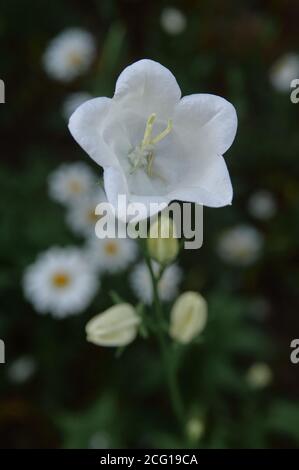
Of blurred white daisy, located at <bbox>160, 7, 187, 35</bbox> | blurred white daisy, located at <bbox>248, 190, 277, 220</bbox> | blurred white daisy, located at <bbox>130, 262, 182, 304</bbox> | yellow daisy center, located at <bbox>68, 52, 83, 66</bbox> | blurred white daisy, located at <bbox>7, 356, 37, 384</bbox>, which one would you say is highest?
blurred white daisy, located at <bbox>160, 7, 187, 35</bbox>

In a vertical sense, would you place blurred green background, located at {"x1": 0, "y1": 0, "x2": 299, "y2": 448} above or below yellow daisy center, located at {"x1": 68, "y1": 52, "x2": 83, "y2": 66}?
below

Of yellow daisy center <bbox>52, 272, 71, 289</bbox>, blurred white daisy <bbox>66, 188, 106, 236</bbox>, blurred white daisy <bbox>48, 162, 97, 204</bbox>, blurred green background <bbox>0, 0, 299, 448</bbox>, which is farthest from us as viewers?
blurred white daisy <bbox>48, 162, 97, 204</bbox>

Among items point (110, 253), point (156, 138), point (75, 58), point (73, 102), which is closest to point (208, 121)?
point (156, 138)

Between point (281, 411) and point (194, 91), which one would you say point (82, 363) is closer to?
point (281, 411)

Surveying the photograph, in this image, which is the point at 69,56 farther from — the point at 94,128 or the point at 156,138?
the point at 94,128

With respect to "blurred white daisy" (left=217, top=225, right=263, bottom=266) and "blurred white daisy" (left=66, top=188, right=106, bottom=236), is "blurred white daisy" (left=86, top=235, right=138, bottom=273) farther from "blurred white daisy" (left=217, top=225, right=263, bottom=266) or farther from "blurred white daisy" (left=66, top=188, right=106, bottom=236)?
"blurred white daisy" (left=217, top=225, right=263, bottom=266)

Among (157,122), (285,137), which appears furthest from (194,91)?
(157,122)

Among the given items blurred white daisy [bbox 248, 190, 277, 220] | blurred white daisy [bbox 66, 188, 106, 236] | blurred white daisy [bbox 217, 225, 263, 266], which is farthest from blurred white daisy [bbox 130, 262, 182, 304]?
blurred white daisy [bbox 248, 190, 277, 220]
